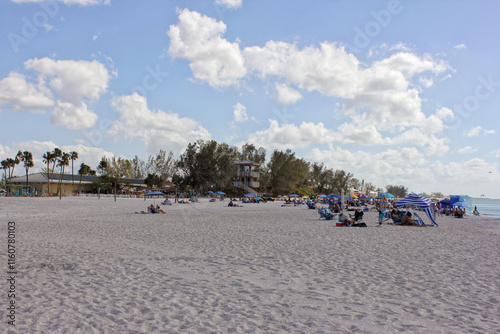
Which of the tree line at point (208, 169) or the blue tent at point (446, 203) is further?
the tree line at point (208, 169)

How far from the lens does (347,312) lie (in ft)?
15.9

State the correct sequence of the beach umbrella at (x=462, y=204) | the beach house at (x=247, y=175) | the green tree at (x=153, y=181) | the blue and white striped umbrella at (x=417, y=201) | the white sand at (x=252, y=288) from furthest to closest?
the beach house at (x=247, y=175), the green tree at (x=153, y=181), the beach umbrella at (x=462, y=204), the blue and white striped umbrella at (x=417, y=201), the white sand at (x=252, y=288)

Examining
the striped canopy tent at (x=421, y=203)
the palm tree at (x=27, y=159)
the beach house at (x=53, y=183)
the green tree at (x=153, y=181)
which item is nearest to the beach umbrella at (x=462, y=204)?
the striped canopy tent at (x=421, y=203)

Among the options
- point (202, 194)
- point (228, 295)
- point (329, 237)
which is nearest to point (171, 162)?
point (202, 194)

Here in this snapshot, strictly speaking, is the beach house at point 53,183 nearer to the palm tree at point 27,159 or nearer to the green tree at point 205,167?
the palm tree at point 27,159

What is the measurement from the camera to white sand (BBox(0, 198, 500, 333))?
4.42m

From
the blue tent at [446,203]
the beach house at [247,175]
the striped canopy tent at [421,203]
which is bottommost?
the blue tent at [446,203]

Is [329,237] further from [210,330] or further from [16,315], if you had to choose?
[16,315]

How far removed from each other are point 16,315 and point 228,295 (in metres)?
2.76

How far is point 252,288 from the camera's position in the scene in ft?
19.6

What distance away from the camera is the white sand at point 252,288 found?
442 centimetres

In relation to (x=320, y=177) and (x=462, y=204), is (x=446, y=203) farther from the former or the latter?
(x=320, y=177)

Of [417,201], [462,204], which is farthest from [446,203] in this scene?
[417,201]

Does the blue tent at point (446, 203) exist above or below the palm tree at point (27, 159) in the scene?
below
